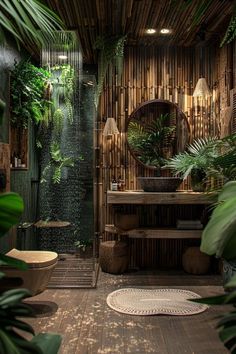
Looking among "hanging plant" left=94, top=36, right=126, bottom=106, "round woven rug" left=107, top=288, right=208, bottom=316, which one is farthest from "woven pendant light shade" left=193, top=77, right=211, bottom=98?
"round woven rug" left=107, top=288, right=208, bottom=316

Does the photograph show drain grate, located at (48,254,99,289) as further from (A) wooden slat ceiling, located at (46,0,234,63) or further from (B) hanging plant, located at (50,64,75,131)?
(A) wooden slat ceiling, located at (46,0,234,63)

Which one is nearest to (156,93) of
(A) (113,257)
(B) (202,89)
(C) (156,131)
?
(C) (156,131)

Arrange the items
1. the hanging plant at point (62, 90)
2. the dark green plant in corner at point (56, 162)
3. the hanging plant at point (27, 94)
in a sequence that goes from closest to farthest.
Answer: the hanging plant at point (27, 94) < the hanging plant at point (62, 90) < the dark green plant in corner at point (56, 162)

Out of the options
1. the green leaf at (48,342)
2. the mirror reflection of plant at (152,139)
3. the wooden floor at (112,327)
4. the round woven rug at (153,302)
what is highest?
the mirror reflection of plant at (152,139)

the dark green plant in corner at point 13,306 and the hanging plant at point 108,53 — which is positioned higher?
the hanging plant at point 108,53

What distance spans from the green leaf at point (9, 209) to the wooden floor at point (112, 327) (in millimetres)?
1724

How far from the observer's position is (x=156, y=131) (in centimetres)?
460

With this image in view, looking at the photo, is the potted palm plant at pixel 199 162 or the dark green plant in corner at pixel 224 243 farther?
the potted palm plant at pixel 199 162

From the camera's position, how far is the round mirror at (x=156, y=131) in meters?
4.60

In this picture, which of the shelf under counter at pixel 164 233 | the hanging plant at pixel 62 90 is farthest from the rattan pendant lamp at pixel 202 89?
the shelf under counter at pixel 164 233

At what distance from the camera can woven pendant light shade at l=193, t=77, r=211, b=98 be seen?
4.35 metres

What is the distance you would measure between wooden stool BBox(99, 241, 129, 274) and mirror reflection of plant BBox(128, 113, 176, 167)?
1103 millimetres

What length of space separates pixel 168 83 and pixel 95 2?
1.59m

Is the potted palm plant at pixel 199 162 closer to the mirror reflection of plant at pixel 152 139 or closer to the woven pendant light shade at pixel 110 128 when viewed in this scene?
the mirror reflection of plant at pixel 152 139
